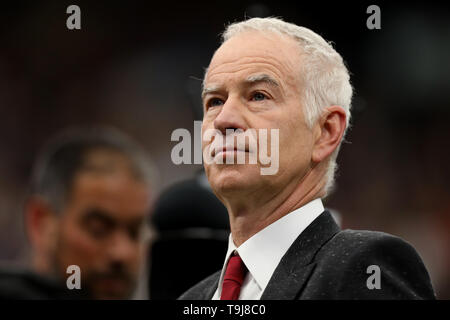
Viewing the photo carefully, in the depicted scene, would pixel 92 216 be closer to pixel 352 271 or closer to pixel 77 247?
pixel 77 247

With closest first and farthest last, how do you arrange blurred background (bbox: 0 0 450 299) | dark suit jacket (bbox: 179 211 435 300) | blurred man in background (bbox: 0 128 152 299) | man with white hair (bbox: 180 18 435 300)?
1. dark suit jacket (bbox: 179 211 435 300)
2. man with white hair (bbox: 180 18 435 300)
3. blurred man in background (bbox: 0 128 152 299)
4. blurred background (bbox: 0 0 450 299)

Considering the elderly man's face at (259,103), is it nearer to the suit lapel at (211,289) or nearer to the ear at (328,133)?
the ear at (328,133)

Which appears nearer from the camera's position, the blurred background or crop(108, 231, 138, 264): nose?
crop(108, 231, 138, 264): nose

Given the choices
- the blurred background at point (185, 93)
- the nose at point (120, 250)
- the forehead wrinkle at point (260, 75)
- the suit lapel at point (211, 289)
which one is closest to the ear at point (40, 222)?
the nose at point (120, 250)

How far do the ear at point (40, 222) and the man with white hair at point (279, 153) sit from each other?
48.3 inches

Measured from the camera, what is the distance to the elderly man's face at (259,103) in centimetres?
154

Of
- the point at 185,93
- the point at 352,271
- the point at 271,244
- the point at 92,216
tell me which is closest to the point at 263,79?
the point at 271,244

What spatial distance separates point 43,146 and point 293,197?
4354 millimetres

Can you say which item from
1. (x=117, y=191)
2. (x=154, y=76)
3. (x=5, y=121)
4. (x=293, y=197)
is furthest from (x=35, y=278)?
(x=5, y=121)

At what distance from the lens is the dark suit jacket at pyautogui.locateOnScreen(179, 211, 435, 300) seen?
4.46 feet

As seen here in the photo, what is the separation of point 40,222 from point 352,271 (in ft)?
5.52

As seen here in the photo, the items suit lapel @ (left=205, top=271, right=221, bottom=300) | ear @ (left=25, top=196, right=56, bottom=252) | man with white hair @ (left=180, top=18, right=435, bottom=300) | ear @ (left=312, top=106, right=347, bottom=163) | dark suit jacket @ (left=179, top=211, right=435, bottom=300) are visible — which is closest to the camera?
dark suit jacket @ (left=179, top=211, right=435, bottom=300)

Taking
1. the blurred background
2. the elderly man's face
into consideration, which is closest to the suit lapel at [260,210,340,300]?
the elderly man's face

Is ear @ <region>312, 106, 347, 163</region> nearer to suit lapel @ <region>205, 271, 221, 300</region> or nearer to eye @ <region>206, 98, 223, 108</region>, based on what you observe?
eye @ <region>206, 98, 223, 108</region>
